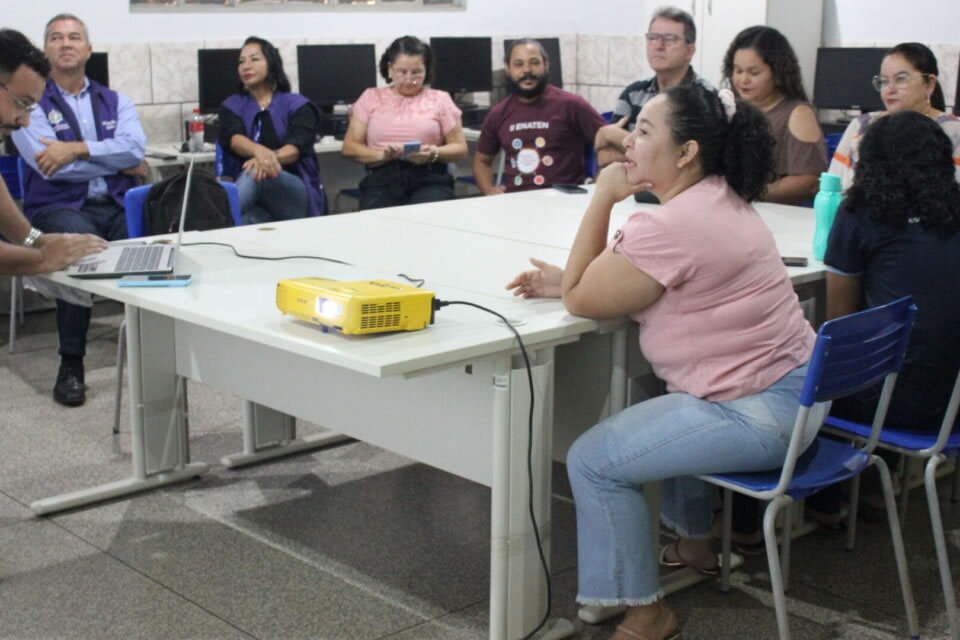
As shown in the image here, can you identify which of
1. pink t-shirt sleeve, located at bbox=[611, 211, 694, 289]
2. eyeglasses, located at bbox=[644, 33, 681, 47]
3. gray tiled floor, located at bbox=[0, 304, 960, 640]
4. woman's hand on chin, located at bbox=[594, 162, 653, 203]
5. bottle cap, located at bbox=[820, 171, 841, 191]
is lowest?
gray tiled floor, located at bbox=[0, 304, 960, 640]

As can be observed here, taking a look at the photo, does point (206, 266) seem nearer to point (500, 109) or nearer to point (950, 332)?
point (950, 332)

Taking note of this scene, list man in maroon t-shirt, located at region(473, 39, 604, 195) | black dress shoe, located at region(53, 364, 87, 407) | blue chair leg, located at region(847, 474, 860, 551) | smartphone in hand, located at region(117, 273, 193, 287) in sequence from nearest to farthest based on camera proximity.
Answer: smartphone in hand, located at region(117, 273, 193, 287)
blue chair leg, located at region(847, 474, 860, 551)
black dress shoe, located at region(53, 364, 87, 407)
man in maroon t-shirt, located at region(473, 39, 604, 195)

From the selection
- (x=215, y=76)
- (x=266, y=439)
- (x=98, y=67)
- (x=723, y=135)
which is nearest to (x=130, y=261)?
(x=266, y=439)

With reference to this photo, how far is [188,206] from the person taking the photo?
379 cm

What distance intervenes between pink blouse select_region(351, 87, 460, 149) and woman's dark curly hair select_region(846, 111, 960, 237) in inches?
116

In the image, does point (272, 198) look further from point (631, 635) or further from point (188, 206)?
point (631, 635)

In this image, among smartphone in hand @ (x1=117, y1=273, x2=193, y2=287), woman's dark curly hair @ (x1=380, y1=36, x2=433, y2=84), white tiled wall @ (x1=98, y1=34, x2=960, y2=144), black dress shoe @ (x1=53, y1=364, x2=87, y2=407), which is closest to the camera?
smartphone in hand @ (x1=117, y1=273, x2=193, y2=287)

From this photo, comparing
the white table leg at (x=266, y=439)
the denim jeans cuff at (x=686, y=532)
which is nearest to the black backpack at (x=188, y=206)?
the white table leg at (x=266, y=439)

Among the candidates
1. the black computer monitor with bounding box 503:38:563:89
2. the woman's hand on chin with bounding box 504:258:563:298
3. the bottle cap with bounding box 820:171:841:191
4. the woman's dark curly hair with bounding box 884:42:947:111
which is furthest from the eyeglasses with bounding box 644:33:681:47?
the black computer monitor with bounding box 503:38:563:89

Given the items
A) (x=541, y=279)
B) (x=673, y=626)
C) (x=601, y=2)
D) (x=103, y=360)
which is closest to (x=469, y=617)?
(x=673, y=626)

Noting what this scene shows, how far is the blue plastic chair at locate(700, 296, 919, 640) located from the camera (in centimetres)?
228

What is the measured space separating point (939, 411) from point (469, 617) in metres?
1.12

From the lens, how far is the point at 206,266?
2957 millimetres

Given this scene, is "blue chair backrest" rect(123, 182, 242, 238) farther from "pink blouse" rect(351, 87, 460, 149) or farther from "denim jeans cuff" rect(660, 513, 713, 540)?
"denim jeans cuff" rect(660, 513, 713, 540)
